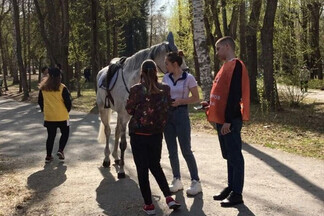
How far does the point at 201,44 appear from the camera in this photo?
39.2 ft

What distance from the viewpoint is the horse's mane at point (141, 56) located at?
6008 millimetres

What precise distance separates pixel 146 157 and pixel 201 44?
25.8 feet

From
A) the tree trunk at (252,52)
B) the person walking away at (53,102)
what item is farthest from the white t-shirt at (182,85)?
the tree trunk at (252,52)

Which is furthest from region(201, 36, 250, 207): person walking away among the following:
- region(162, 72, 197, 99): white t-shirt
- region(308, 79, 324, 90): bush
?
region(308, 79, 324, 90): bush

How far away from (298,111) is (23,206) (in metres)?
12.5

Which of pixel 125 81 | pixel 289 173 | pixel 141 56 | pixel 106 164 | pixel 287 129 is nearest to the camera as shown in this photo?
pixel 141 56

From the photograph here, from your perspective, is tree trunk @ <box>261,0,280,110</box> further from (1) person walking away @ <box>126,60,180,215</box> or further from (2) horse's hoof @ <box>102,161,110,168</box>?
(1) person walking away @ <box>126,60,180,215</box>

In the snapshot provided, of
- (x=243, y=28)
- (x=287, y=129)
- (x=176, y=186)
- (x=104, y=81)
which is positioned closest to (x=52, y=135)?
(x=104, y=81)

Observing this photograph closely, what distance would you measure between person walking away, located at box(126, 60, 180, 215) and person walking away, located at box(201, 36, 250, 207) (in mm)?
694

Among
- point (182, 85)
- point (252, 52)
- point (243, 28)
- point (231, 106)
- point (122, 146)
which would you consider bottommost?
point (122, 146)

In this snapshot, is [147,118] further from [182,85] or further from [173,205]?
[173,205]

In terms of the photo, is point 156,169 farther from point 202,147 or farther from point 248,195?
point 202,147

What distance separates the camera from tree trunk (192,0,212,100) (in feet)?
38.1

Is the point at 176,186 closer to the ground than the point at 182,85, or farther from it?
closer to the ground
